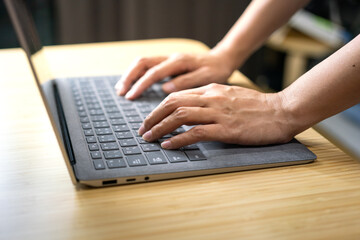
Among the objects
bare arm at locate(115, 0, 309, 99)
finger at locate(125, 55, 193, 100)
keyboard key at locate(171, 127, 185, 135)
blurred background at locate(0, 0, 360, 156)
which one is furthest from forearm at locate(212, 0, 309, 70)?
blurred background at locate(0, 0, 360, 156)

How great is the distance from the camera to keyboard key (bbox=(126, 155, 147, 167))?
603mm

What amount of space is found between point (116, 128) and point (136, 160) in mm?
129

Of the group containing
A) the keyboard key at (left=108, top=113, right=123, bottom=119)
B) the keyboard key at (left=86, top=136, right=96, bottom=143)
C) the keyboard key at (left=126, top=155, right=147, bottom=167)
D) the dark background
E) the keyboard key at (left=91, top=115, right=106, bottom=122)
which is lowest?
the dark background

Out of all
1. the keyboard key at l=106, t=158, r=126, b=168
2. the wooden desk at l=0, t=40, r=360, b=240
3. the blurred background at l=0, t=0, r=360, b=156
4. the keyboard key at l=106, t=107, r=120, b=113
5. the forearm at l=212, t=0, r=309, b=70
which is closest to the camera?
the wooden desk at l=0, t=40, r=360, b=240

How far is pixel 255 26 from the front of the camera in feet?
3.41

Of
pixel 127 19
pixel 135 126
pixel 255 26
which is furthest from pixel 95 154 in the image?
pixel 127 19

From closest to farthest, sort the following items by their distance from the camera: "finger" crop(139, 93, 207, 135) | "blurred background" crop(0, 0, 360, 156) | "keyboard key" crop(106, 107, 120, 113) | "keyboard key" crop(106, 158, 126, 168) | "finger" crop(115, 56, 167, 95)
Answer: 1. "keyboard key" crop(106, 158, 126, 168)
2. "finger" crop(139, 93, 207, 135)
3. "keyboard key" crop(106, 107, 120, 113)
4. "finger" crop(115, 56, 167, 95)
5. "blurred background" crop(0, 0, 360, 156)

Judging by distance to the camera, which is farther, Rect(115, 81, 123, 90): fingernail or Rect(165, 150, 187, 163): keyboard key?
Rect(115, 81, 123, 90): fingernail

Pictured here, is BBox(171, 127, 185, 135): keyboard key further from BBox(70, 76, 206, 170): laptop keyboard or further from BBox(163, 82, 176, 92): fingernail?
BBox(163, 82, 176, 92): fingernail

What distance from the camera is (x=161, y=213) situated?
0.52m

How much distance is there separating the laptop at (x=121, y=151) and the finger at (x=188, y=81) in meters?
0.14

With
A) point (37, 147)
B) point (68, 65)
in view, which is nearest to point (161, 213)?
point (37, 147)

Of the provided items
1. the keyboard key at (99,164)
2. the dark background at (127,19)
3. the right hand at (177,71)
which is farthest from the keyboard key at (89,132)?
the dark background at (127,19)

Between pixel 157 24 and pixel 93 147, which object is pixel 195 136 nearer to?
pixel 93 147
